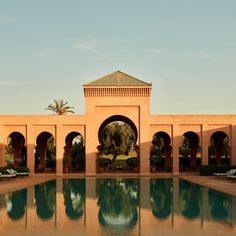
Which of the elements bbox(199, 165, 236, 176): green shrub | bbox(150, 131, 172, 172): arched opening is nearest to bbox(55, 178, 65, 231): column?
bbox(199, 165, 236, 176): green shrub

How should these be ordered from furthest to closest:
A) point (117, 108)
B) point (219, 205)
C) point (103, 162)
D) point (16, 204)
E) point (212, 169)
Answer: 1. point (103, 162)
2. point (117, 108)
3. point (212, 169)
4. point (16, 204)
5. point (219, 205)

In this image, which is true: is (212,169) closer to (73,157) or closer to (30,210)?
(73,157)

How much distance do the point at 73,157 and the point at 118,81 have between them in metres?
11.7

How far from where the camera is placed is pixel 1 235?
9.51 m

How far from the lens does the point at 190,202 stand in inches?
632

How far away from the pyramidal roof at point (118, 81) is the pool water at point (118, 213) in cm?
1412

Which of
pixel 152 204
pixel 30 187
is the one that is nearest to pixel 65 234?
pixel 152 204

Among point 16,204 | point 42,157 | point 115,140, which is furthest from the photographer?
point 115,140

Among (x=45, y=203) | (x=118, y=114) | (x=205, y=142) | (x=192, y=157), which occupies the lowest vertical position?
(x=45, y=203)

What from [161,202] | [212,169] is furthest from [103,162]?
[161,202]

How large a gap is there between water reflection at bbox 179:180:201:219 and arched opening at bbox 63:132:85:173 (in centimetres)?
1609

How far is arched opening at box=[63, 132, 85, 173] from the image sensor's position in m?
35.6

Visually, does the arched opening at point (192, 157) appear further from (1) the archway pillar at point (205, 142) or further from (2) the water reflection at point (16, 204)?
(2) the water reflection at point (16, 204)

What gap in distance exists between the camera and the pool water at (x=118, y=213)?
10.4 m
